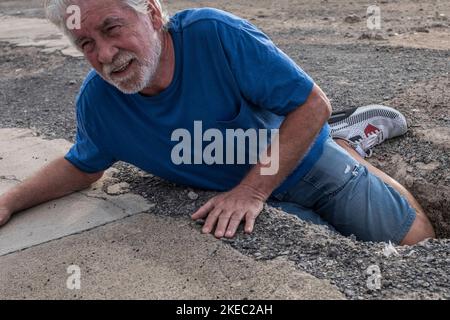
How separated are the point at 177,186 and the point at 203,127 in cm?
42

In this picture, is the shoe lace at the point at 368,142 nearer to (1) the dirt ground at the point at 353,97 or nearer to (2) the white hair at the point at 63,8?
(1) the dirt ground at the point at 353,97

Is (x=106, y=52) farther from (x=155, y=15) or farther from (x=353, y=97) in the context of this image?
(x=353, y=97)

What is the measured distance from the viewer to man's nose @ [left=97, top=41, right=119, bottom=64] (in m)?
2.21

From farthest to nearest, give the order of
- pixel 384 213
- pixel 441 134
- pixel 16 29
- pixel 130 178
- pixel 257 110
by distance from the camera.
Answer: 1. pixel 16 29
2. pixel 441 134
3. pixel 130 178
4. pixel 384 213
5. pixel 257 110

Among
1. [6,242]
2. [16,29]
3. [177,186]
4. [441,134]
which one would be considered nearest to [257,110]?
[177,186]

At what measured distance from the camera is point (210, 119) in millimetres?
2398

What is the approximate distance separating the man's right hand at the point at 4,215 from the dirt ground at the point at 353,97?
0.55 meters

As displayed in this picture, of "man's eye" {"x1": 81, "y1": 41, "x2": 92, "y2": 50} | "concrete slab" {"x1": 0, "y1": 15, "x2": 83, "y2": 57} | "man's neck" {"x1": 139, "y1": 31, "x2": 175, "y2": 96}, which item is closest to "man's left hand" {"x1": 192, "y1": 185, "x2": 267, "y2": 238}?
"man's neck" {"x1": 139, "y1": 31, "x2": 175, "y2": 96}

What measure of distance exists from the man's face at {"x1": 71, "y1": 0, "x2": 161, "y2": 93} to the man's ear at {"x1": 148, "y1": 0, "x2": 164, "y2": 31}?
25 mm

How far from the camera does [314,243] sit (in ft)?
7.06

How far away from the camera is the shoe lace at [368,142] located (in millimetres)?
3259

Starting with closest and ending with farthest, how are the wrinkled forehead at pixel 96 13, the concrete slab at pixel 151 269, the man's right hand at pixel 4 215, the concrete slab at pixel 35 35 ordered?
the concrete slab at pixel 151 269, the wrinkled forehead at pixel 96 13, the man's right hand at pixel 4 215, the concrete slab at pixel 35 35

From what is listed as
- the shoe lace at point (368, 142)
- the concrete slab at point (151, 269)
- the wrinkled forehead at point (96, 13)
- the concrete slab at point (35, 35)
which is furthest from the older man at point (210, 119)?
the concrete slab at point (35, 35)

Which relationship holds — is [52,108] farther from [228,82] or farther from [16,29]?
[16,29]
